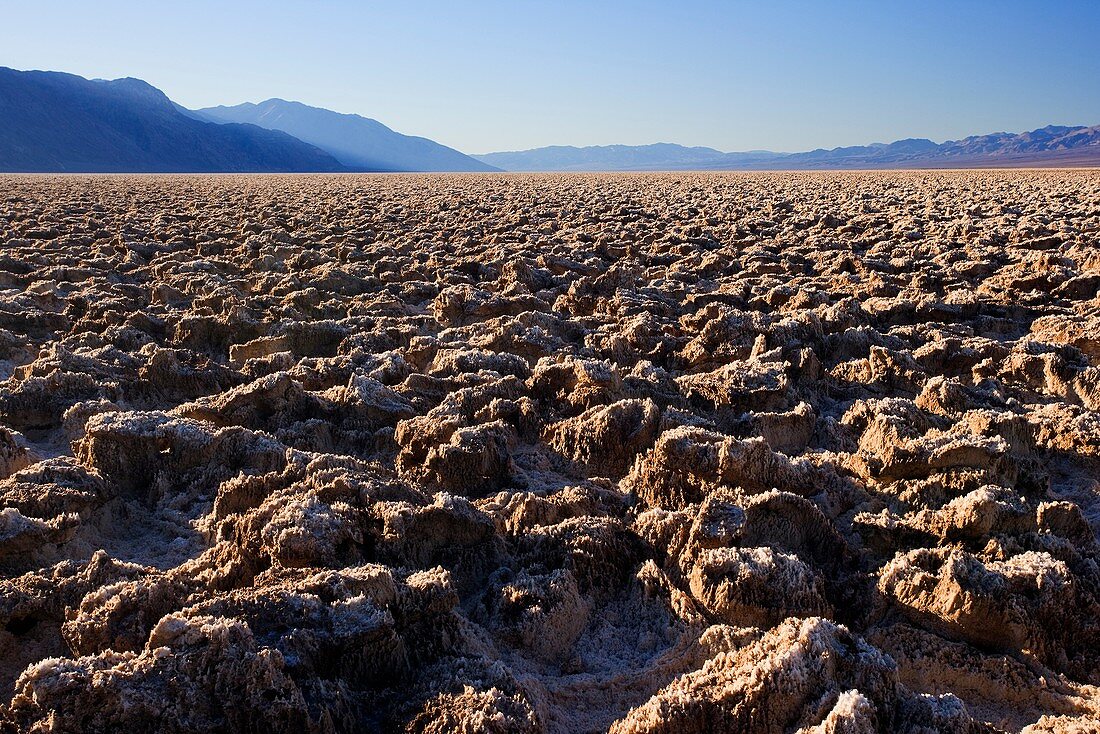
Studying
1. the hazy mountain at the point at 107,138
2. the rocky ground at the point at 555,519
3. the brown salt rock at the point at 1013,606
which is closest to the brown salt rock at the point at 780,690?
the rocky ground at the point at 555,519

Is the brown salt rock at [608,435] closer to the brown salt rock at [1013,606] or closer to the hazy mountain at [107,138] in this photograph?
the brown salt rock at [1013,606]

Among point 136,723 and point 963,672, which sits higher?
point 136,723

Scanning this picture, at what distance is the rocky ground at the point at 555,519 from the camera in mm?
1807

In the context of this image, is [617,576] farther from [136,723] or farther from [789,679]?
[136,723]

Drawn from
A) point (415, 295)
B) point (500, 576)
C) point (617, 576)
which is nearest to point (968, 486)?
point (617, 576)

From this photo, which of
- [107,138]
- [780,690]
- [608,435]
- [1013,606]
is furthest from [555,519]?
[107,138]

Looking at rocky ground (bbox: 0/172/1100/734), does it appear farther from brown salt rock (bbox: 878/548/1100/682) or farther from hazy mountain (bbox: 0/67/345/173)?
hazy mountain (bbox: 0/67/345/173)

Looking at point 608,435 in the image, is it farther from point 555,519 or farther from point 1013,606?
point 1013,606

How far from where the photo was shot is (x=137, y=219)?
15117 mm

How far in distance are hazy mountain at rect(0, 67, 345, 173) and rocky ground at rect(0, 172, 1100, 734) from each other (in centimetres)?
9865

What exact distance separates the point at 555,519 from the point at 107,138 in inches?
4809

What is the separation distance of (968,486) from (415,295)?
227 inches

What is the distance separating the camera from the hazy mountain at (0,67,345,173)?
94.0 meters

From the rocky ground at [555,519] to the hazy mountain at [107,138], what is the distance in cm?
9865
